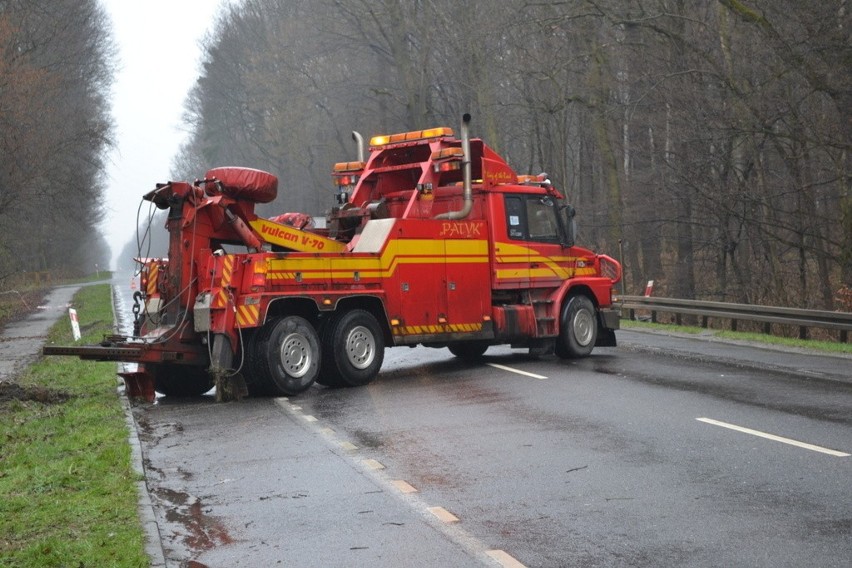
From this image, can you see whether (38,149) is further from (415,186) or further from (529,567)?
(529,567)

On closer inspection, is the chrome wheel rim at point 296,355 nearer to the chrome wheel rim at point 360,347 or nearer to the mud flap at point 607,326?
the chrome wheel rim at point 360,347

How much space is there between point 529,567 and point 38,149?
108 feet

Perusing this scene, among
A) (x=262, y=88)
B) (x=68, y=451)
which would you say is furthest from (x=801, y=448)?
(x=262, y=88)

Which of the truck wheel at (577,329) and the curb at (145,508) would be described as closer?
the curb at (145,508)

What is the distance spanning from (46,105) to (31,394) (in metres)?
26.2

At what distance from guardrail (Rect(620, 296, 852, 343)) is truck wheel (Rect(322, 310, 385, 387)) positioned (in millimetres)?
9739

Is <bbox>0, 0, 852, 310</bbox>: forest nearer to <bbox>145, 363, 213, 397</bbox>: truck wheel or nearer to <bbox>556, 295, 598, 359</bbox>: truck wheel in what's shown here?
<bbox>556, 295, 598, 359</bbox>: truck wheel

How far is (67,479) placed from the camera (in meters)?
9.02

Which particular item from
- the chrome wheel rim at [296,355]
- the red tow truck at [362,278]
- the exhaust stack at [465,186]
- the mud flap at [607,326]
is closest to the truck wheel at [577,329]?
the red tow truck at [362,278]

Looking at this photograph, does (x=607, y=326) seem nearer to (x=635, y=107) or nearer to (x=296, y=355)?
(x=296, y=355)

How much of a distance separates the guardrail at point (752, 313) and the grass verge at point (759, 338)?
0.34 metres

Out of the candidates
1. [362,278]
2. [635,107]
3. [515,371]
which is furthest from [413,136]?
[635,107]

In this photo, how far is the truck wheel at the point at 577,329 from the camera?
17766 millimetres

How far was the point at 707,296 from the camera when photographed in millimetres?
31469
